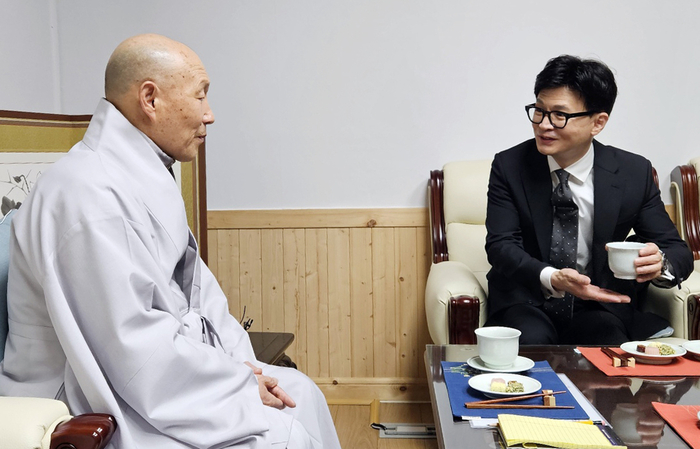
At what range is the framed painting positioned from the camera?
1976 mm

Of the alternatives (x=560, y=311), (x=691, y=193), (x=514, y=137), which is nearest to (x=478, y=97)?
(x=514, y=137)

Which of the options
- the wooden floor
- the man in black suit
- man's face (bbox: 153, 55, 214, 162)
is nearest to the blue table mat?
the man in black suit

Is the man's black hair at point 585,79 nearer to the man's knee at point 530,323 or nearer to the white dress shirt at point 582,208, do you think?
the white dress shirt at point 582,208

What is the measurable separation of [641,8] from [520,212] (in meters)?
1.26

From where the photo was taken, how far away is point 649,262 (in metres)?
1.96

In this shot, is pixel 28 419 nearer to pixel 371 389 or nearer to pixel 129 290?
pixel 129 290

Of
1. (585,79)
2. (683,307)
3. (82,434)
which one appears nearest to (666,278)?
(683,307)

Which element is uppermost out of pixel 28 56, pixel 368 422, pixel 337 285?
pixel 28 56

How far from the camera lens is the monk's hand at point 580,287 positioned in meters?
2.01

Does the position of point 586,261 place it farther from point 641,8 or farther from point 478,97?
point 641,8

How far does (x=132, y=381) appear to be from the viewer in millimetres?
1296

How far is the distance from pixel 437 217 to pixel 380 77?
683 millimetres

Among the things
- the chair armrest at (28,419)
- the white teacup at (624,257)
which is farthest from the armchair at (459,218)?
the chair armrest at (28,419)

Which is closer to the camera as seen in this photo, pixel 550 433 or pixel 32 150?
pixel 550 433
